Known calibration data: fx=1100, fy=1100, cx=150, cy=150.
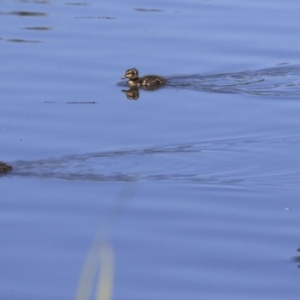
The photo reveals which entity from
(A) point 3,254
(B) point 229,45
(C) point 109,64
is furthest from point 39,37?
(A) point 3,254

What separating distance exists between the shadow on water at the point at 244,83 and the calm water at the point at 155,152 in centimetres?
2

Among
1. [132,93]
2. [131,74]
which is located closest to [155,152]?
[132,93]

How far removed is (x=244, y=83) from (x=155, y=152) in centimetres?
279

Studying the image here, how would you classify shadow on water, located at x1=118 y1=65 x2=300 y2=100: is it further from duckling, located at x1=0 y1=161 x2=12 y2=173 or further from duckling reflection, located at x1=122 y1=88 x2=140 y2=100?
duckling, located at x1=0 y1=161 x2=12 y2=173

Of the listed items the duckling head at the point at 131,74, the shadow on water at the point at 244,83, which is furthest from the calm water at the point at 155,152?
the duckling head at the point at 131,74

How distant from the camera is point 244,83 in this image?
38.2ft

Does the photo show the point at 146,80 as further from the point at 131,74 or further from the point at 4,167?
the point at 4,167

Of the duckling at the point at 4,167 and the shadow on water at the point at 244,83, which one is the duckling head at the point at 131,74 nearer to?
the shadow on water at the point at 244,83

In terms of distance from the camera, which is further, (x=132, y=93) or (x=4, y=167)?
(x=132, y=93)

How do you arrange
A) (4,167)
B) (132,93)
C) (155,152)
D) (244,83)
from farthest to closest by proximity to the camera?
(244,83)
(132,93)
(155,152)
(4,167)

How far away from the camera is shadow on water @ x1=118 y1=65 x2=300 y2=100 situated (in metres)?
11.4

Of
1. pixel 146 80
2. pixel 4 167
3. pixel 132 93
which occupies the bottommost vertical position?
pixel 4 167

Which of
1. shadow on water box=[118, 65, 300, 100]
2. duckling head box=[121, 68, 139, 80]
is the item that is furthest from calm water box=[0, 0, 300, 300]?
duckling head box=[121, 68, 139, 80]

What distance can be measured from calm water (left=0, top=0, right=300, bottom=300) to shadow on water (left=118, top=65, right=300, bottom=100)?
21 millimetres
